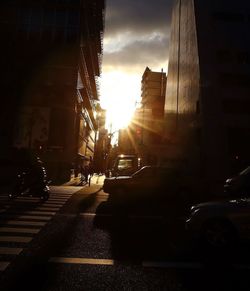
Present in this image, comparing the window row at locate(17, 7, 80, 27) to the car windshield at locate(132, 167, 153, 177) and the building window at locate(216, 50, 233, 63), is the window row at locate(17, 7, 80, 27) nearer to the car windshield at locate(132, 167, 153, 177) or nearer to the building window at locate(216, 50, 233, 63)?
the building window at locate(216, 50, 233, 63)

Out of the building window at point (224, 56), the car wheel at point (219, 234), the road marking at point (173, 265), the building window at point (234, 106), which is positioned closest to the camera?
the road marking at point (173, 265)

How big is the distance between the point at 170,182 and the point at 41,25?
41905 millimetres

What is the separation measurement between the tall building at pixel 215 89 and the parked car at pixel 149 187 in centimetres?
2637

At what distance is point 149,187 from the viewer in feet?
49.6

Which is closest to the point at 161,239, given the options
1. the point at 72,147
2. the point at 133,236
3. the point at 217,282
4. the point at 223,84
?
the point at 133,236

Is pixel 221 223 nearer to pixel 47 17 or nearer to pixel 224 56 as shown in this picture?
pixel 224 56

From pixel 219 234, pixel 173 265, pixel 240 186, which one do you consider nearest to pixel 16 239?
pixel 173 265

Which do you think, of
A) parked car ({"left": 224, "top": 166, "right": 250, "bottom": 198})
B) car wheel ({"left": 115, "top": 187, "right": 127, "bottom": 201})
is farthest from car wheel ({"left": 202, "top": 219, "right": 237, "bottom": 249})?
parked car ({"left": 224, "top": 166, "right": 250, "bottom": 198})

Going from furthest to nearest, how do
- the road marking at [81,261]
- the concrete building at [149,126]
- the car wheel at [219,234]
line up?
the concrete building at [149,126]
the car wheel at [219,234]
the road marking at [81,261]

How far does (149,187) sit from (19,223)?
7033mm

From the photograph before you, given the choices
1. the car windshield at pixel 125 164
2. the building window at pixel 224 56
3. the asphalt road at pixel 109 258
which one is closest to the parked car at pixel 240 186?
the car windshield at pixel 125 164

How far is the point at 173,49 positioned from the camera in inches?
2854

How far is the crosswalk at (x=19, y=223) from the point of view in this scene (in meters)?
6.63

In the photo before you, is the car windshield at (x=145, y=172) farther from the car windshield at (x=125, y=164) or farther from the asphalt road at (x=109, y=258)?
the car windshield at (x=125, y=164)
